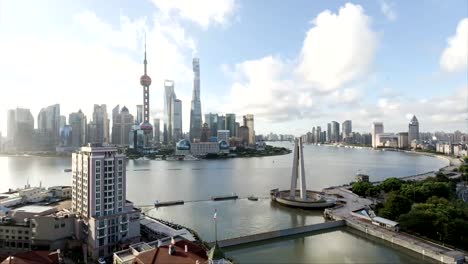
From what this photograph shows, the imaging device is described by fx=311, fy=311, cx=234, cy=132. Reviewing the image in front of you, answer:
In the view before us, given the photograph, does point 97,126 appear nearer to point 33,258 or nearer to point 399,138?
point 33,258

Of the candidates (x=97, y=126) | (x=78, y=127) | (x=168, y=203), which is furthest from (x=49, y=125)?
(x=168, y=203)

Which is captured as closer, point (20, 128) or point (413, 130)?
point (20, 128)

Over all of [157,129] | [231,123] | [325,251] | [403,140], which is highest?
[231,123]

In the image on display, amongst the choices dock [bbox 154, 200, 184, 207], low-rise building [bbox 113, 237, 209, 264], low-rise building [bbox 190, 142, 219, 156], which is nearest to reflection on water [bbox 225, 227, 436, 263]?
low-rise building [bbox 113, 237, 209, 264]

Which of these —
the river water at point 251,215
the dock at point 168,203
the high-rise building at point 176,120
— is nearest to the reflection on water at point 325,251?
the river water at point 251,215

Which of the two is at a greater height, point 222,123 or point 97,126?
point 222,123

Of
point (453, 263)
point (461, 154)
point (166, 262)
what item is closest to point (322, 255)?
point (453, 263)

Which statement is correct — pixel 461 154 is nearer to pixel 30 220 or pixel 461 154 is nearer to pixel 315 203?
pixel 315 203

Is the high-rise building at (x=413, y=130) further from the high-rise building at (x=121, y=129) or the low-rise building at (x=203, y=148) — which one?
the high-rise building at (x=121, y=129)

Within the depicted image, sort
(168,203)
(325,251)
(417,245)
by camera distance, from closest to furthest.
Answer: (417,245) < (325,251) < (168,203)
